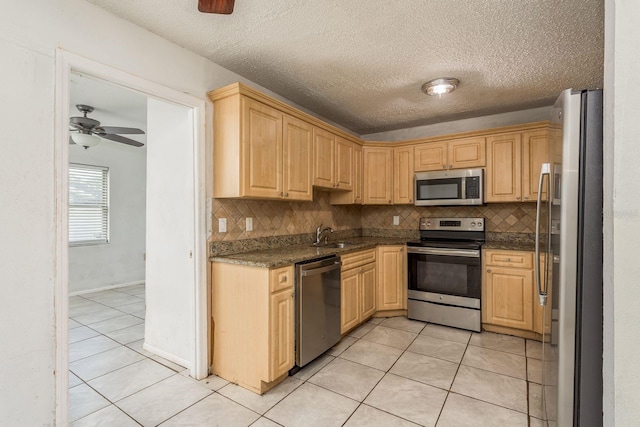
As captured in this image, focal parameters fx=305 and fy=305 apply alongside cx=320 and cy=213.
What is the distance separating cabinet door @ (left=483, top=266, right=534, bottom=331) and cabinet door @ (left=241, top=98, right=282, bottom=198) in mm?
2431

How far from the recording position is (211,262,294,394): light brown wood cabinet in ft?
7.01

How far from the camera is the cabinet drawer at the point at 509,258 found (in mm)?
3035

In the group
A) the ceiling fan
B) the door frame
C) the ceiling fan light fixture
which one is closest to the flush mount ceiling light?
the door frame

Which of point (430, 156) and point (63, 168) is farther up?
point (430, 156)

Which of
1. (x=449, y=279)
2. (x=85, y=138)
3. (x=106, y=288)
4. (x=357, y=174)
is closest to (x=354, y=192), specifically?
(x=357, y=174)

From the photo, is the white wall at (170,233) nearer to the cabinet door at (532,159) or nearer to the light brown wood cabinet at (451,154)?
the light brown wood cabinet at (451,154)

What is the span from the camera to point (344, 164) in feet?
11.8

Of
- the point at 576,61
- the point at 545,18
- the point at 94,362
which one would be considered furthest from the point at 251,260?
Result: the point at 576,61

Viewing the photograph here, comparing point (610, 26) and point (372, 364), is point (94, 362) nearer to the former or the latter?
point (372, 364)

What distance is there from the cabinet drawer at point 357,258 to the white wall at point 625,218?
2.14 metres

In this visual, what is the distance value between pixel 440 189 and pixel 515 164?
2.62 feet

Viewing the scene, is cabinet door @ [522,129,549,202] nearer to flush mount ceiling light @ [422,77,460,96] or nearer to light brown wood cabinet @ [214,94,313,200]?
flush mount ceiling light @ [422,77,460,96]

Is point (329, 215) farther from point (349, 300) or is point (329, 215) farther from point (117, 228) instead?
point (117, 228)

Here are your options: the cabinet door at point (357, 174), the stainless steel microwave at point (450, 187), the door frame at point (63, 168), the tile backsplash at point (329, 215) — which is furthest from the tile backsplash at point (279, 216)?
the stainless steel microwave at point (450, 187)
